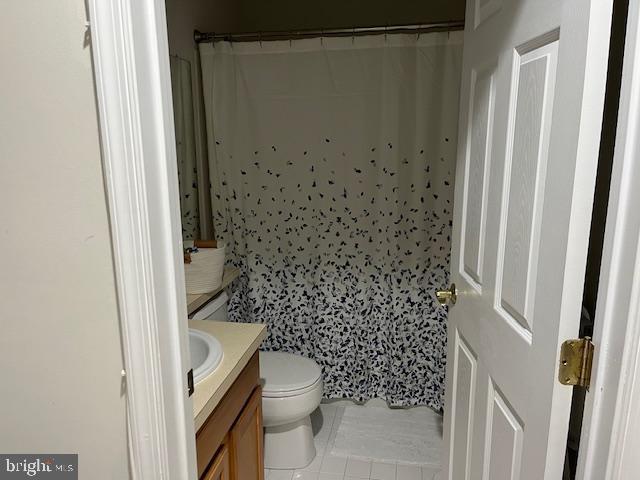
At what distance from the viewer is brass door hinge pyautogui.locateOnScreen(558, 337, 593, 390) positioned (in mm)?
805

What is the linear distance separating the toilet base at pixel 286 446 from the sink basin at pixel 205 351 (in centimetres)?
83

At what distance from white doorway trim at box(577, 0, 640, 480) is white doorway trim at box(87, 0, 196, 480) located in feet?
2.35

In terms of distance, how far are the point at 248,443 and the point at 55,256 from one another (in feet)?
3.17

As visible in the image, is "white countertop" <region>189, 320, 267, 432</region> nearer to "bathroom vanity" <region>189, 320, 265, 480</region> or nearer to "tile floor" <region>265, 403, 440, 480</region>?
"bathroom vanity" <region>189, 320, 265, 480</region>

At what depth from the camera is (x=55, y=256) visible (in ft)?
2.58

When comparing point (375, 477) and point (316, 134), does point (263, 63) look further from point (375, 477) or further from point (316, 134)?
point (375, 477)

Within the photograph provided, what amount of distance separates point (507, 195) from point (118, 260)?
0.81m

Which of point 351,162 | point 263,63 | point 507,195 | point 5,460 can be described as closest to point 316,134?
point 351,162

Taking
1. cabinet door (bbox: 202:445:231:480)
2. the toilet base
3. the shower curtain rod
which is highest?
the shower curtain rod

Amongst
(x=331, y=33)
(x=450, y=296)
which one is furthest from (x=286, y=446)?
(x=331, y=33)

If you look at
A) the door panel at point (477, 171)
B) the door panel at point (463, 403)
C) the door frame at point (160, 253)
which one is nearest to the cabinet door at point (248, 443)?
the door frame at point (160, 253)

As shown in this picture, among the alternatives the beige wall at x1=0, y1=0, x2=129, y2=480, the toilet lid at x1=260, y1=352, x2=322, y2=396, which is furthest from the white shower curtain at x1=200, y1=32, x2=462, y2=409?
the beige wall at x1=0, y1=0, x2=129, y2=480

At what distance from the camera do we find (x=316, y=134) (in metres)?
→ 2.31

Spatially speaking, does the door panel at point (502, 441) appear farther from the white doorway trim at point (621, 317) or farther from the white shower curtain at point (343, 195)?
the white shower curtain at point (343, 195)
